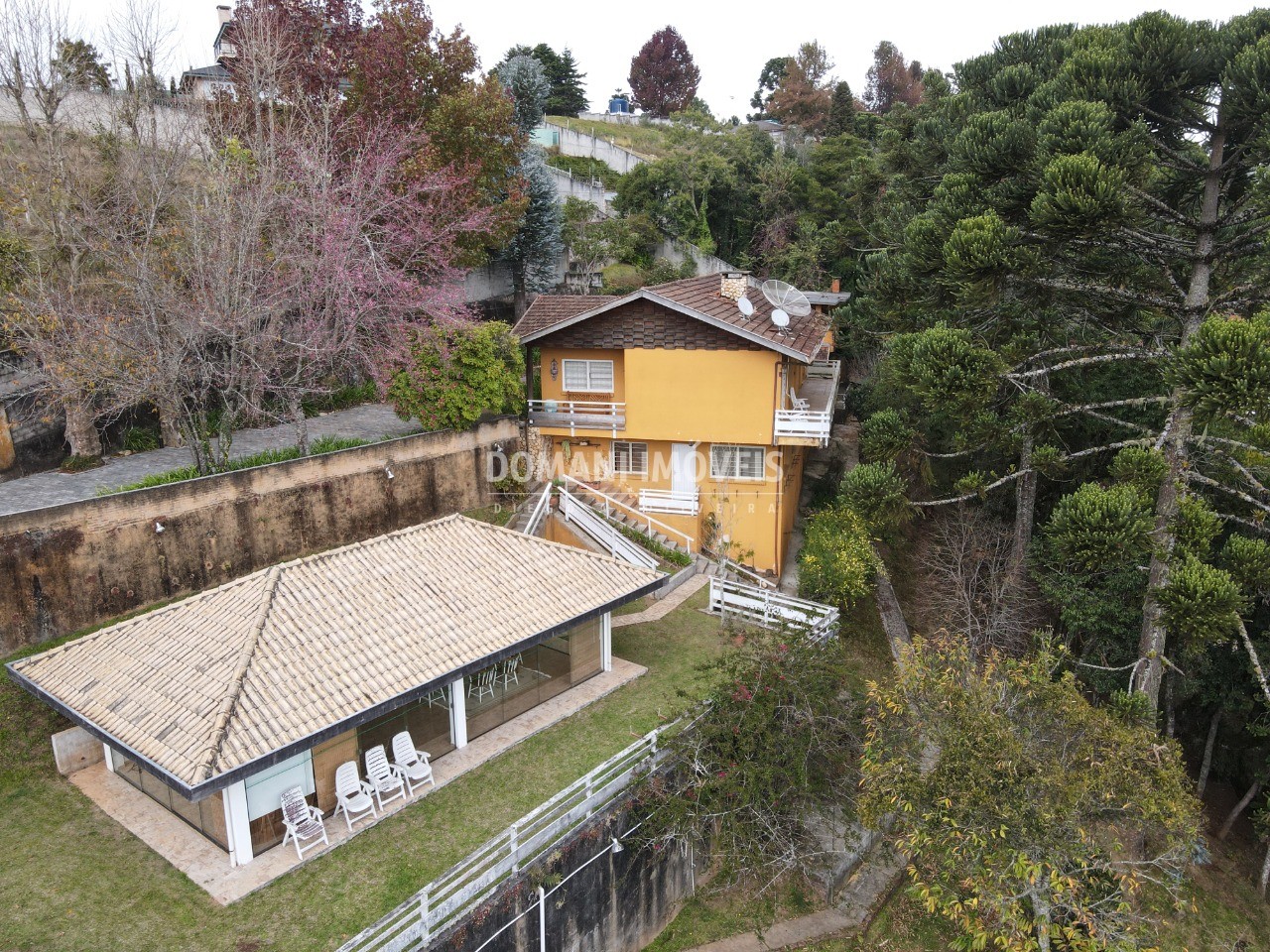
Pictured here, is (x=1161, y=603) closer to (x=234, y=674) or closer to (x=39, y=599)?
(x=234, y=674)

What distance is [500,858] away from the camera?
525 inches

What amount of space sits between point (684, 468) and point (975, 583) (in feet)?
31.1

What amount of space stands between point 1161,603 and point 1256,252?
7.98 m

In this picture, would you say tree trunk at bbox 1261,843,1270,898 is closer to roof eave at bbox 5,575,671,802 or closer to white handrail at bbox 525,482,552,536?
roof eave at bbox 5,575,671,802

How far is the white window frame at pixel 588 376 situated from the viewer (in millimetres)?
27719

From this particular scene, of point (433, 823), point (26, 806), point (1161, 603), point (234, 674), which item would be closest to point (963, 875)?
point (1161, 603)

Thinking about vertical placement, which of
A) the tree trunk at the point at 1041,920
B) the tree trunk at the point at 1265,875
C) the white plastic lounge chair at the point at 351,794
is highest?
the white plastic lounge chair at the point at 351,794

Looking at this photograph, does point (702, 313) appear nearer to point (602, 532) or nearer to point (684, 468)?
point (684, 468)

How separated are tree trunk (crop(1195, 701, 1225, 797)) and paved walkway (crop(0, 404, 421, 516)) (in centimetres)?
2384

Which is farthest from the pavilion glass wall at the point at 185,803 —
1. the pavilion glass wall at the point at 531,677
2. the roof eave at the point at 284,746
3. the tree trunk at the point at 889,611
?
the tree trunk at the point at 889,611

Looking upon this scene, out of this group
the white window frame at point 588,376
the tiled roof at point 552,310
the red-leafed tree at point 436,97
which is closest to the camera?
the white window frame at point 588,376

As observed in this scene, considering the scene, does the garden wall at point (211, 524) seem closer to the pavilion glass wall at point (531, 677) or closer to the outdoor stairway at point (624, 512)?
the outdoor stairway at point (624, 512)

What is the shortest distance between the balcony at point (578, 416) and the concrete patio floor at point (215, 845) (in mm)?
10870

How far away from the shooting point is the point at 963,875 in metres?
13.1
